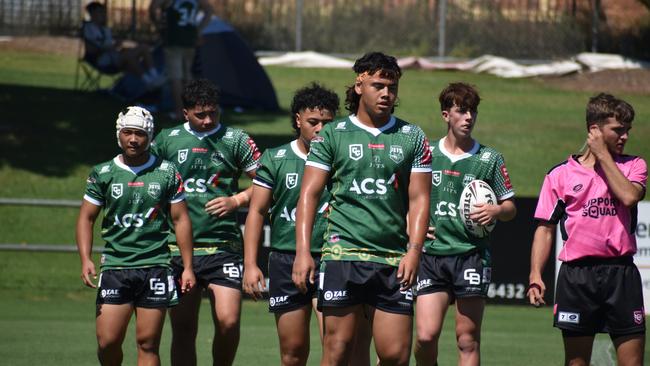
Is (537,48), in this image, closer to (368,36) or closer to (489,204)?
(368,36)

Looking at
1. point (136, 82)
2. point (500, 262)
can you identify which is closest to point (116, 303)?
point (500, 262)

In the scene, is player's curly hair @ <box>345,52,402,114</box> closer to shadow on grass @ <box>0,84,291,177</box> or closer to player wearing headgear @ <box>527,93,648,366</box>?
player wearing headgear @ <box>527,93,648,366</box>

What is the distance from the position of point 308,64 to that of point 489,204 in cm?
1913

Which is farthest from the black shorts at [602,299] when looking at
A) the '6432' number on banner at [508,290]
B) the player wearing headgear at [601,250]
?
the '6432' number on banner at [508,290]

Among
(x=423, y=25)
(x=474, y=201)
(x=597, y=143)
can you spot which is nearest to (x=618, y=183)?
(x=597, y=143)

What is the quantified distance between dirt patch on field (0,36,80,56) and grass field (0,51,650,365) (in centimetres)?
41

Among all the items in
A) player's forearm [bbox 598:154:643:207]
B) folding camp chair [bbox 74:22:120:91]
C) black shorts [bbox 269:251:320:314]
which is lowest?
folding camp chair [bbox 74:22:120:91]

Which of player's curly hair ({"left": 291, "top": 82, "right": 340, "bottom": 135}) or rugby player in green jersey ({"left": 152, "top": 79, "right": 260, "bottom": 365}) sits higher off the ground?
player's curly hair ({"left": 291, "top": 82, "right": 340, "bottom": 135})

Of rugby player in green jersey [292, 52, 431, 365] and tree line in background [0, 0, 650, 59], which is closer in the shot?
rugby player in green jersey [292, 52, 431, 365]

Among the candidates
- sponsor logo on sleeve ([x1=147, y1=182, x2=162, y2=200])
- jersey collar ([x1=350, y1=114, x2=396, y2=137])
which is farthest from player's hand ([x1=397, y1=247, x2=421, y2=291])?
sponsor logo on sleeve ([x1=147, y1=182, x2=162, y2=200])

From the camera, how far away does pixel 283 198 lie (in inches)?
330

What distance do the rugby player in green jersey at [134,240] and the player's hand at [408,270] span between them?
1891 millimetres

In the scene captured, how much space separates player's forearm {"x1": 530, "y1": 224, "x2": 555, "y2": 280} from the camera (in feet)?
24.9

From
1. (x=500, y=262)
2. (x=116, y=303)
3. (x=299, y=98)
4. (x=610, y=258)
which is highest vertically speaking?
(x=299, y=98)
